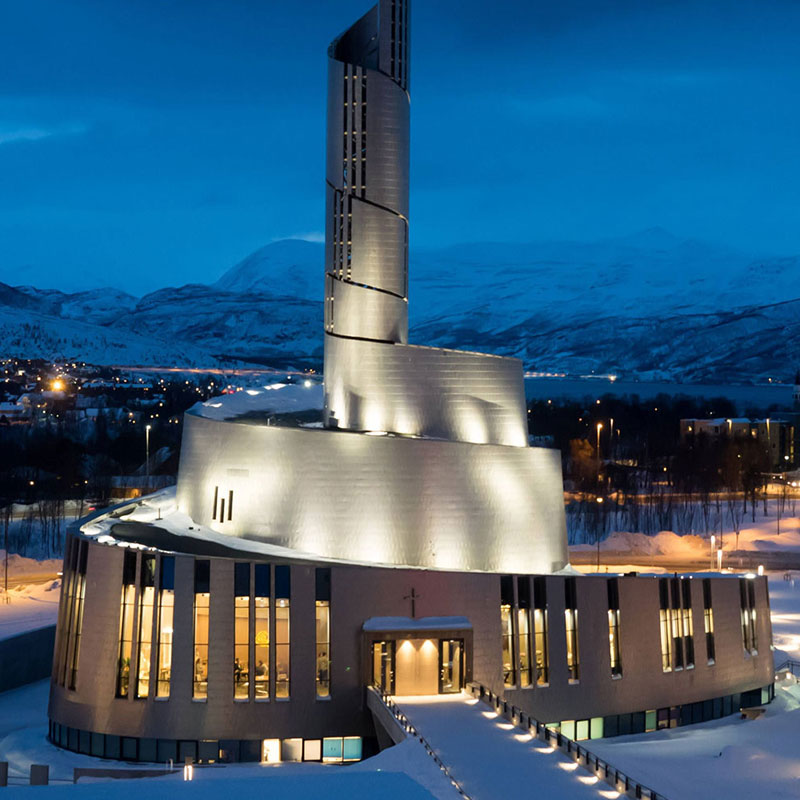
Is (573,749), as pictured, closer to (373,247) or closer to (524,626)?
(524,626)

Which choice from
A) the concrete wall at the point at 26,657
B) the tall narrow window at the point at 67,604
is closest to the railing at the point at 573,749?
the tall narrow window at the point at 67,604

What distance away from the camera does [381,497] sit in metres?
36.8

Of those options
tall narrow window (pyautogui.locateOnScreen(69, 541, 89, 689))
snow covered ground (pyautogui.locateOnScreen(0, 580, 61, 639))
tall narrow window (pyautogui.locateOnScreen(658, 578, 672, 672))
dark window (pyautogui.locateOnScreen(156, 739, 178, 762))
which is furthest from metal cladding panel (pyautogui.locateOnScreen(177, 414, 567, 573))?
snow covered ground (pyautogui.locateOnScreen(0, 580, 61, 639))

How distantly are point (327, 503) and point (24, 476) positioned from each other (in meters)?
67.4

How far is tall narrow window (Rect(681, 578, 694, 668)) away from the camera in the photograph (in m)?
38.3

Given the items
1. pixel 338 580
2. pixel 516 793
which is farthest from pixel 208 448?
pixel 516 793

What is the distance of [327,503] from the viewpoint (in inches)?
1451

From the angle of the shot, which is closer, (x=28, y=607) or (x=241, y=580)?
(x=241, y=580)

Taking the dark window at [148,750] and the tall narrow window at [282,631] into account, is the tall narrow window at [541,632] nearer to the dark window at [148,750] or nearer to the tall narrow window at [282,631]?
the tall narrow window at [282,631]

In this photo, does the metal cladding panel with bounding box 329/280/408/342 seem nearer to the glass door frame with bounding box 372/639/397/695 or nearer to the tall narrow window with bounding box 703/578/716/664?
the glass door frame with bounding box 372/639/397/695

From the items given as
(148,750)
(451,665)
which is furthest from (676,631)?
(148,750)

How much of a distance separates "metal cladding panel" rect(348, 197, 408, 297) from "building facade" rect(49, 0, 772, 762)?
72 millimetres

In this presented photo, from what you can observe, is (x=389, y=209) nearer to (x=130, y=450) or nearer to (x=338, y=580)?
(x=338, y=580)

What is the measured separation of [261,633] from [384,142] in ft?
54.1
